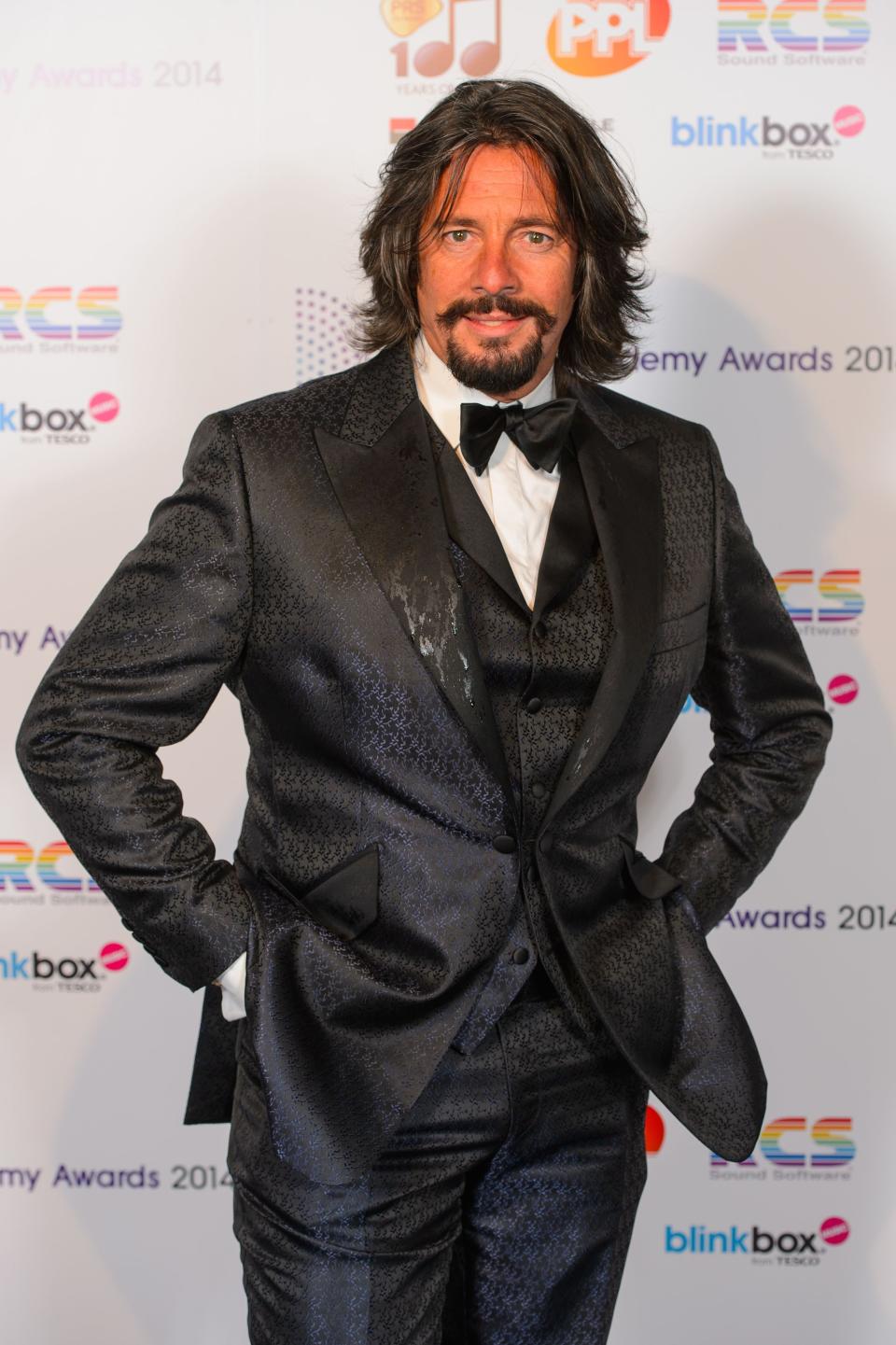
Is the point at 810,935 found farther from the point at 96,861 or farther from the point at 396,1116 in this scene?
the point at 96,861

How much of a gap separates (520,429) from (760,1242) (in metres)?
1.91

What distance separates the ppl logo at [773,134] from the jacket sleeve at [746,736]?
3.03 feet

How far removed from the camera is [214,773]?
2.82 m

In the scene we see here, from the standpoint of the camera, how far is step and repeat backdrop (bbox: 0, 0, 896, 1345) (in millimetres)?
2680

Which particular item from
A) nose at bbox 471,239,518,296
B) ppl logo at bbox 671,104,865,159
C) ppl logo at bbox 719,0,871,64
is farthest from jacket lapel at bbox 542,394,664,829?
ppl logo at bbox 719,0,871,64

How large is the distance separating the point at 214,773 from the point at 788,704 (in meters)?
1.16

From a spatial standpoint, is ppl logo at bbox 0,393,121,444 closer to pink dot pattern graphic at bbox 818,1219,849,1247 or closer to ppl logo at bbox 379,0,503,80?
ppl logo at bbox 379,0,503,80

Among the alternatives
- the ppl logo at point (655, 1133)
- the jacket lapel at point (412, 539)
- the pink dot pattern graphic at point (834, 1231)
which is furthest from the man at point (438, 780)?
the pink dot pattern graphic at point (834, 1231)

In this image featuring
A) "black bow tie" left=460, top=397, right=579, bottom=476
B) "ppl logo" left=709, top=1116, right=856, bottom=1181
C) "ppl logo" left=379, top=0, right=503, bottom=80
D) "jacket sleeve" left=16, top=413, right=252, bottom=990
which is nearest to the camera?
"jacket sleeve" left=16, top=413, right=252, bottom=990

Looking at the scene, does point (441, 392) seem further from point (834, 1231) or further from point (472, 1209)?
point (834, 1231)

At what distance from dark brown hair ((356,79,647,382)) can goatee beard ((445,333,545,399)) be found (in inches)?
5.8

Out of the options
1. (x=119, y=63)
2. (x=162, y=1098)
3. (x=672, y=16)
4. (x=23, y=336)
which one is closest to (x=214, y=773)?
(x=162, y=1098)

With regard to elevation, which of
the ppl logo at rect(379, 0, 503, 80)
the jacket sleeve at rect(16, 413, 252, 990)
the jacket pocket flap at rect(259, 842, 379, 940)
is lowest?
the jacket pocket flap at rect(259, 842, 379, 940)

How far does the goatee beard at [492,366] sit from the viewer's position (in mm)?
1896
